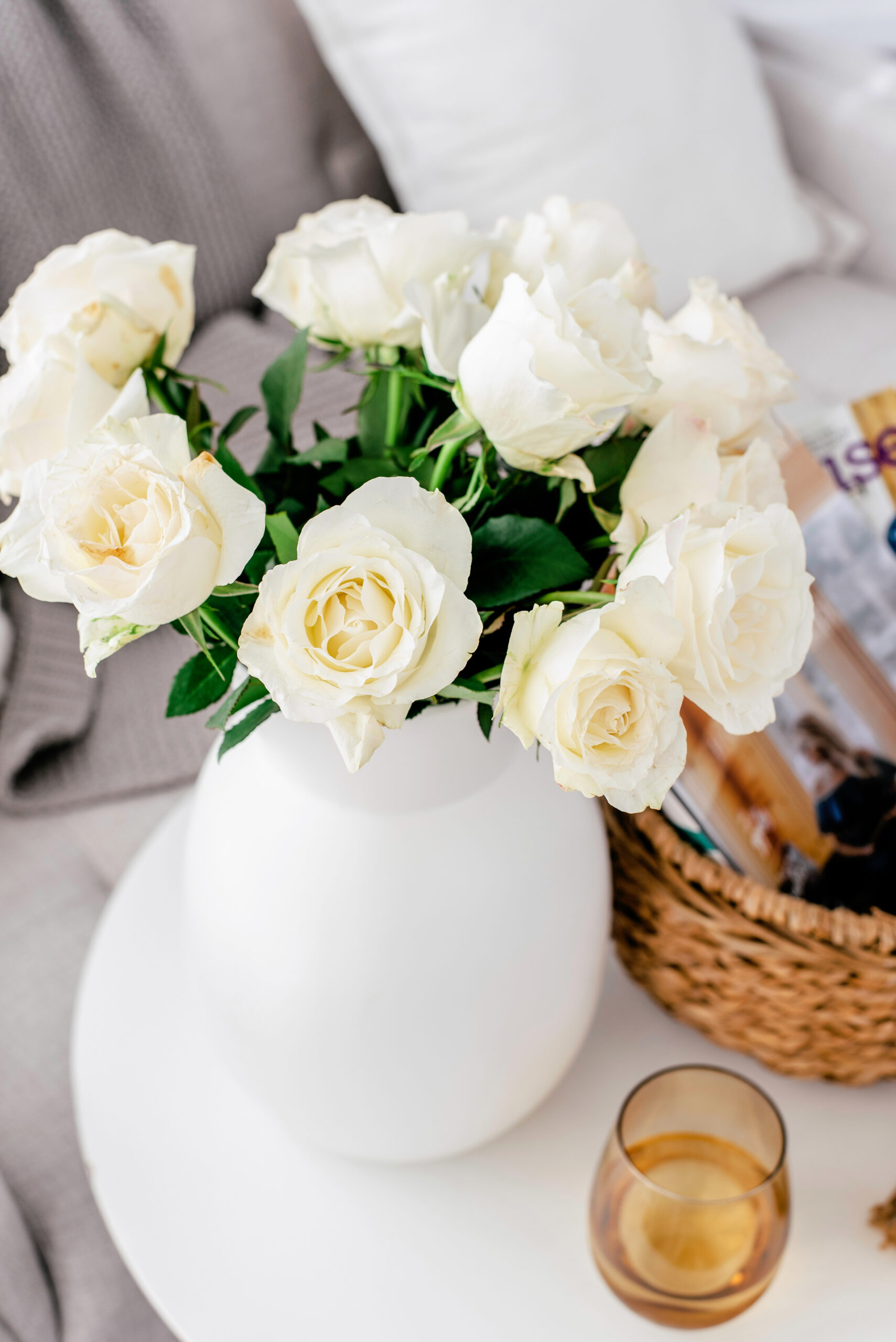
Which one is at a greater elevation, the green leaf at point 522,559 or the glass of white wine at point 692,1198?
the green leaf at point 522,559

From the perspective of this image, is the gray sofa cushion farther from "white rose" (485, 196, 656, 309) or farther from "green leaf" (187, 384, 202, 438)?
"white rose" (485, 196, 656, 309)

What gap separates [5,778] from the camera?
898 millimetres

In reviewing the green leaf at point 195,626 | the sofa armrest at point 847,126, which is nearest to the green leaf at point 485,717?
the green leaf at point 195,626

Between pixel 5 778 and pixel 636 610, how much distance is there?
2.32 feet

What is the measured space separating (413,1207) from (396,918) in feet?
0.68

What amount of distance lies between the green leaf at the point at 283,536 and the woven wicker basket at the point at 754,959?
26cm

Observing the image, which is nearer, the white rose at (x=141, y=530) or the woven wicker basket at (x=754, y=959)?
the white rose at (x=141, y=530)

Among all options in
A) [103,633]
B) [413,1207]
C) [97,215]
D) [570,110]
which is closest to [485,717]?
[103,633]

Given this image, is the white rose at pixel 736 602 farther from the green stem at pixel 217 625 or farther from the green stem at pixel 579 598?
the green stem at pixel 217 625

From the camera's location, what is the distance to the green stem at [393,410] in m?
0.47

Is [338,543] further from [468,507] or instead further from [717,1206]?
[717,1206]

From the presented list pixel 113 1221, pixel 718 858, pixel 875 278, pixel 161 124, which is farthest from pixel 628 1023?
pixel 875 278

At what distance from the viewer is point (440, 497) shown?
1.12 feet

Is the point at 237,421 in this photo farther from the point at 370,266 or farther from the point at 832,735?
the point at 832,735
